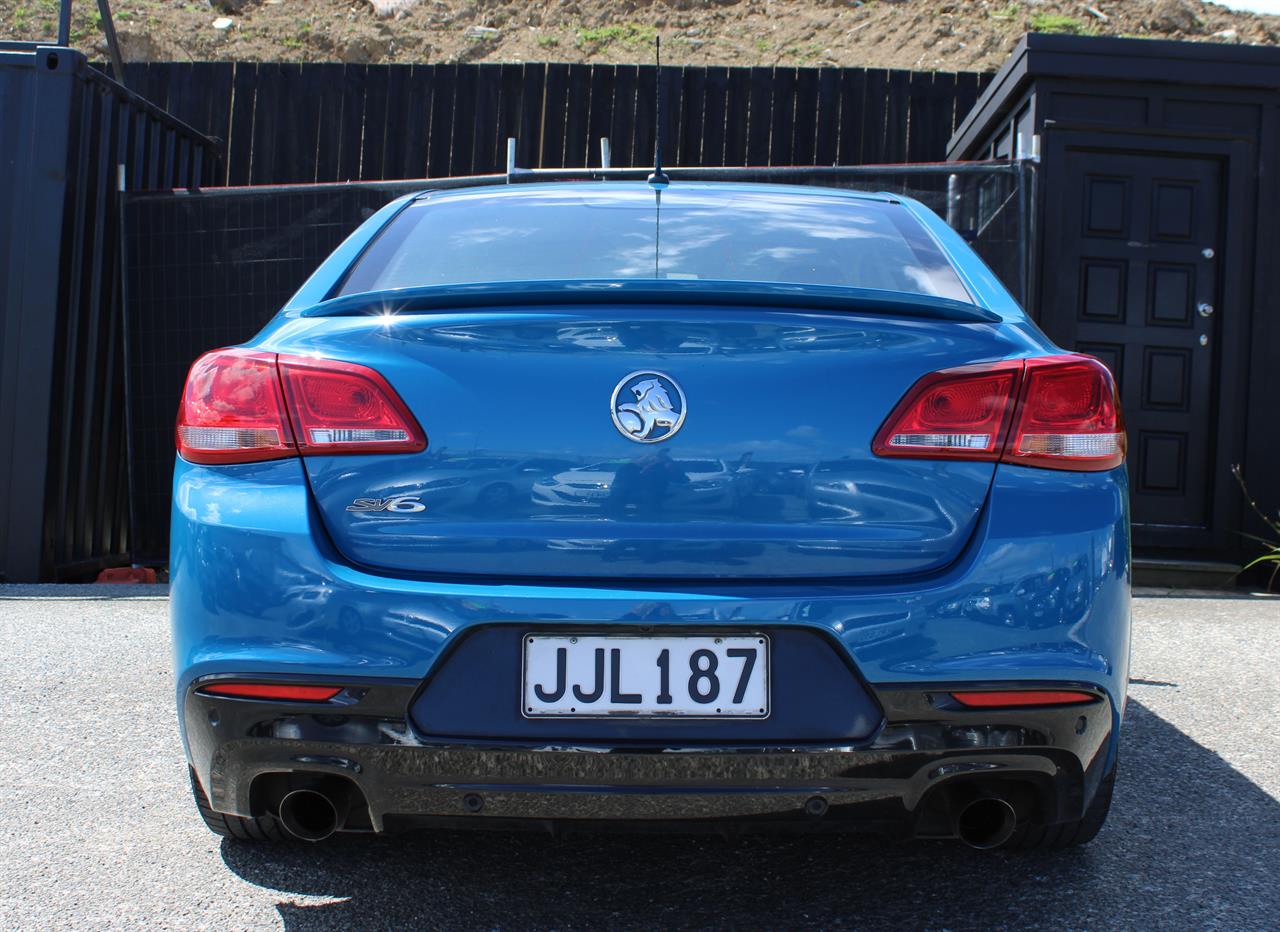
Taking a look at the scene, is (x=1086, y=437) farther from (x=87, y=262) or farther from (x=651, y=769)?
(x=87, y=262)

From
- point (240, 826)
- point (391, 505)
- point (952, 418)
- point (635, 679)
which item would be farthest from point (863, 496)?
point (240, 826)

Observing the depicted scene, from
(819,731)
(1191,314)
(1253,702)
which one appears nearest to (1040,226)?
(1191,314)

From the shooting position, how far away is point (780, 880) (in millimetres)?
2486

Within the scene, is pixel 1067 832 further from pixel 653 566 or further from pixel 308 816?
pixel 308 816

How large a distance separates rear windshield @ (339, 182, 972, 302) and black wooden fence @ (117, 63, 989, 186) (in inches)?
260

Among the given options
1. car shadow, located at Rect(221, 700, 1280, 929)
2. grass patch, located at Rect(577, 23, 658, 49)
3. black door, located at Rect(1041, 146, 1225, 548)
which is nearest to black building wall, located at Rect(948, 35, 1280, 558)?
black door, located at Rect(1041, 146, 1225, 548)

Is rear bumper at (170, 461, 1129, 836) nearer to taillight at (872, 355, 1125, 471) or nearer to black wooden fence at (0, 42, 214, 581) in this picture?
taillight at (872, 355, 1125, 471)

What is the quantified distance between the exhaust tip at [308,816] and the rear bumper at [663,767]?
0.10 m

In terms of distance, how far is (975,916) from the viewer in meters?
2.31

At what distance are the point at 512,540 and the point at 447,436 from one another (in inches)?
7.7

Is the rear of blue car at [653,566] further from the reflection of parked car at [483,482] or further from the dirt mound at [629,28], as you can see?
the dirt mound at [629,28]

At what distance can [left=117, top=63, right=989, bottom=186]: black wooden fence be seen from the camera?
30.0 ft

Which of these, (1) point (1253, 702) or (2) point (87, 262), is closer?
(1) point (1253, 702)

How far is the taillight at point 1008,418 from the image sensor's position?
1.94 metres
